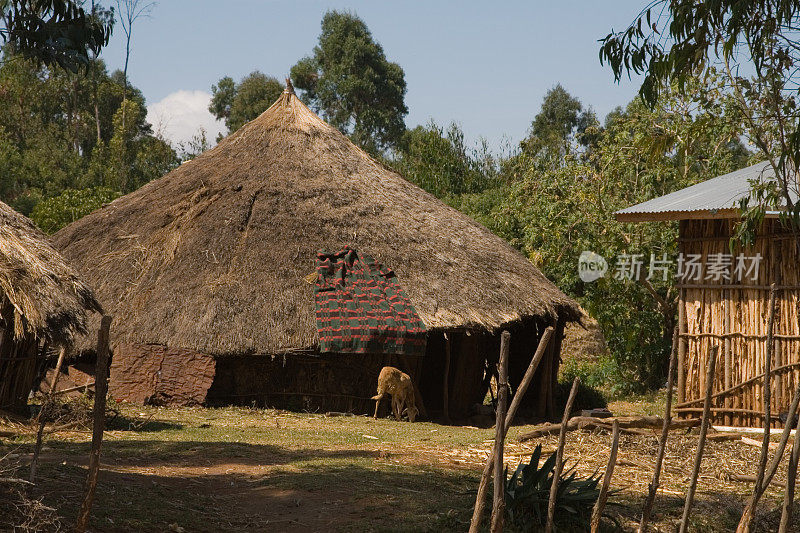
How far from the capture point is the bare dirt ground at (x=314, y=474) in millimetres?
6051

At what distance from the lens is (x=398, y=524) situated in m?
5.96

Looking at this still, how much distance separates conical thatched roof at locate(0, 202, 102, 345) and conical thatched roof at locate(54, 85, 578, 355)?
283cm

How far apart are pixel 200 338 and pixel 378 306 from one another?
2648 millimetres

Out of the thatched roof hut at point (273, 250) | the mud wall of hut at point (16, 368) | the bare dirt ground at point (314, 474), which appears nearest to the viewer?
the bare dirt ground at point (314, 474)

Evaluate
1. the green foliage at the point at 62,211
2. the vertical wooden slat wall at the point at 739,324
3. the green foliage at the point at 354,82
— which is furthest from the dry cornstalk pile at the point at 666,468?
the green foliage at the point at 354,82

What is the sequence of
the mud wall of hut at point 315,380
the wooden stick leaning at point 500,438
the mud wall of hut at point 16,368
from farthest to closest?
the mud wall of hut at point 315,380 → the mud wall of hut at point 16,368 → the wooden stick leaning at point 500,438

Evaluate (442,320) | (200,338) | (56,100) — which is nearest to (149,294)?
(200,338)

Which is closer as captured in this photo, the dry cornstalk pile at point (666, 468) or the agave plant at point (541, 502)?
the agave plant at point (541, 502)

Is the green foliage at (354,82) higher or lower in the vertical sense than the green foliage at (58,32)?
higher

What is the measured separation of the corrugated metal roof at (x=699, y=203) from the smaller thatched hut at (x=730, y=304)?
0.04ft

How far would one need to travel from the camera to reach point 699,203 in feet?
37.2

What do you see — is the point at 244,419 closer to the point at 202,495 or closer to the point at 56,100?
the point at 202,495

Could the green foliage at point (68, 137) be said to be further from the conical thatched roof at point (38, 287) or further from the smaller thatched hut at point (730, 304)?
the smaller thatched hut at point (730, 304)

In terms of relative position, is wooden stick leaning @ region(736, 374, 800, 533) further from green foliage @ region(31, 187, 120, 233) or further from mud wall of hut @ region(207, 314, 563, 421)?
green foliage @ region(31, 187, 120, 233)
